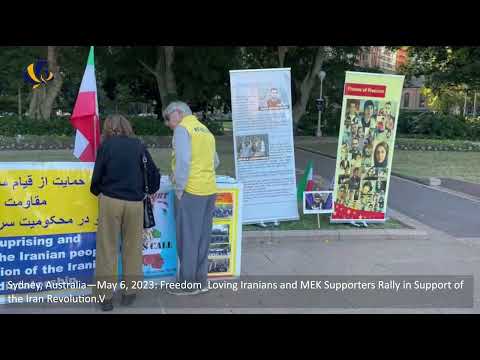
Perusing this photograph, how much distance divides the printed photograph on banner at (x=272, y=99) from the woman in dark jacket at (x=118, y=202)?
2897mm

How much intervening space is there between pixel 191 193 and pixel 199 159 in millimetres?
335

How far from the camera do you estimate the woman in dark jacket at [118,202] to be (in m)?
4.14

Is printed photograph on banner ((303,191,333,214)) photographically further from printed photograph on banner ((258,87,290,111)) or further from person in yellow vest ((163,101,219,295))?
person in yellow vest ((163,101,219,295))

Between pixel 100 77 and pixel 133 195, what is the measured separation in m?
37.8

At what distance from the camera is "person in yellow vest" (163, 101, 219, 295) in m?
4.51

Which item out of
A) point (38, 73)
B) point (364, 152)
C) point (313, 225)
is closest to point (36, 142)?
point (38, 73)

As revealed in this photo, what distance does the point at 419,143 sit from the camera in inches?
915

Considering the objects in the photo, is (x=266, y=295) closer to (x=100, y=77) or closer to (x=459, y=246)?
(x=459, y=246)

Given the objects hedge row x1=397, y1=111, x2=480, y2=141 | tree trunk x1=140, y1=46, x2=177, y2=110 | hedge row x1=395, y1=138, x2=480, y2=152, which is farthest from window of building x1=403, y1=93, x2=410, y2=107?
tree trunk x1=140, y1=46, x2=177, y2=110

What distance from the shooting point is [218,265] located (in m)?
5.14

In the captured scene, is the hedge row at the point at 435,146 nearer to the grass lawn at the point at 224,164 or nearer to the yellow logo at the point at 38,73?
the grass lawn at the point at 224,164

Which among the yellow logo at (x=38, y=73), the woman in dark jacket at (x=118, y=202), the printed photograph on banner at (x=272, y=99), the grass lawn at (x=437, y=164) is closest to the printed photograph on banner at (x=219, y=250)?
the woman in dark jacket at (x=118, y=202)

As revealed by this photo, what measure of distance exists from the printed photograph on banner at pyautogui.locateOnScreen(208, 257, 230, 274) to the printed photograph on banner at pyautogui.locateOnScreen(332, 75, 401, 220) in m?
2.65

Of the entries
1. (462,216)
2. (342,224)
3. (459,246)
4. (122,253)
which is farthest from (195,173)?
(462,216)
